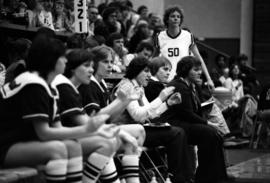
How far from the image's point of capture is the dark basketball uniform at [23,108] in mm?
6574

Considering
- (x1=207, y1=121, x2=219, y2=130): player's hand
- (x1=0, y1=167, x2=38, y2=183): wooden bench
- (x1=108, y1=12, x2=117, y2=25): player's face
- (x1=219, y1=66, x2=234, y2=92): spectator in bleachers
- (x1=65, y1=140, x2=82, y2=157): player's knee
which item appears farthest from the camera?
(x1=219, y1=66, x2=234, y2=92): spectator in bleachers

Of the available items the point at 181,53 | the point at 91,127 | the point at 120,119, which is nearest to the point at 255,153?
the point at 181,53

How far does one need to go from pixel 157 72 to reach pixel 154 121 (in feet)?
2.56

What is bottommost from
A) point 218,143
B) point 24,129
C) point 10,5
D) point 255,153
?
point 255,153

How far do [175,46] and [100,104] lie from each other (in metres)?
3.75

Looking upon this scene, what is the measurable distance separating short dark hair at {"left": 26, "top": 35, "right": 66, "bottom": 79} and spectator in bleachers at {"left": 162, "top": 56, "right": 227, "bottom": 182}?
3.83 meters

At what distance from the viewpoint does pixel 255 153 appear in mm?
15086

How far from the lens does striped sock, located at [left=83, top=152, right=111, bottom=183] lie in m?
7.39

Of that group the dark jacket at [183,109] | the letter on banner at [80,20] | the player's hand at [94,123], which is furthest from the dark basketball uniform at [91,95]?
the letter on banner at [80,20]

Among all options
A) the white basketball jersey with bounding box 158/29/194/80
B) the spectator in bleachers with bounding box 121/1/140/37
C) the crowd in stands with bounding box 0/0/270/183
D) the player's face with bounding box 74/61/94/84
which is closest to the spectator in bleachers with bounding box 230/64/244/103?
the crowd in stands with bounding box 0/0/270/183

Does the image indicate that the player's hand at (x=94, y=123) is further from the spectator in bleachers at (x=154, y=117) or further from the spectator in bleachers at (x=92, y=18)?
the spectator in bleachers at (x=92, y=18)

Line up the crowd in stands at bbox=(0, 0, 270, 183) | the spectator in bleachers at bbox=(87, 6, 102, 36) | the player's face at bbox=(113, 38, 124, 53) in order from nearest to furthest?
the crowd in stands at bbox=(0, 0, 270, 183) → the player's face at bbox=(113, 38, 124, 53) → the spectator in bleachers at bbox=(87, 6, 102, 36)

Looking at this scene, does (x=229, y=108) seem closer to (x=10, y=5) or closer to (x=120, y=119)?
(x=10, y=5)

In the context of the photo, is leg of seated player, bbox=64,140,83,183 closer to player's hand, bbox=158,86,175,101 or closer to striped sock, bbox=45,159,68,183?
striped sock, bbox=45,159,68,183
